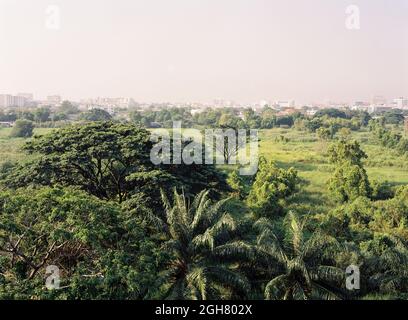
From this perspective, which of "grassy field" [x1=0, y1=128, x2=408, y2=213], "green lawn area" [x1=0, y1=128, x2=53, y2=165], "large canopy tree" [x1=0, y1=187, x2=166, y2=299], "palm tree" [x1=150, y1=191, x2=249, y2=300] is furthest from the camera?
"green lawn area" [x1=0, y1=128, x2=53, y2=165]

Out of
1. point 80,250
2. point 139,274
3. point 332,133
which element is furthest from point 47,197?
point 332,133

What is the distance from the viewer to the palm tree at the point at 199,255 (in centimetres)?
1036

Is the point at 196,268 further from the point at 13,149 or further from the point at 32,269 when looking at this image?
the point at 13,149

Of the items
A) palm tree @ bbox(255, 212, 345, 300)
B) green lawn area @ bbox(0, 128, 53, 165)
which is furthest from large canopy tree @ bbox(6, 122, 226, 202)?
green lawn area @ bbox(0, 128, 53, 165)

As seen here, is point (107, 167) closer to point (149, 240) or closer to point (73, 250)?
point (73, 250)

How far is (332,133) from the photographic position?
4872 centimetres

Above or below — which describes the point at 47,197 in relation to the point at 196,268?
above

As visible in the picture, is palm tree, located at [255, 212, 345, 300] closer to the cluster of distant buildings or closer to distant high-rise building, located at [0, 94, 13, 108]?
the cluster of distant buildings

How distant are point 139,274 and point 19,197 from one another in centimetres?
374

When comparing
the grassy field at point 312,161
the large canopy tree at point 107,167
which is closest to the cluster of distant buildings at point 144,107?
the grassy field at point 312,161
